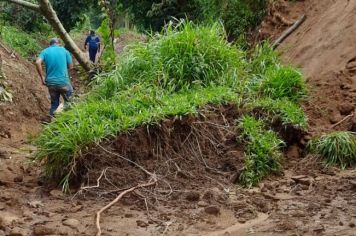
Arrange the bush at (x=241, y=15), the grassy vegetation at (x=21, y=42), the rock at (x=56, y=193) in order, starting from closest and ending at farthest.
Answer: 1. the rock at (x=56, y=193)
2. the bush at (x=241, y=15)
3. the grassy vegetation at (x=21, y=42)

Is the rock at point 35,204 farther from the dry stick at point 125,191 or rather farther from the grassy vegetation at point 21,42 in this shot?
the grassy vegetation at point 21,42

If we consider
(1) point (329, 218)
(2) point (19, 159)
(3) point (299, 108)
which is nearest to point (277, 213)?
(1) point (329, 218)

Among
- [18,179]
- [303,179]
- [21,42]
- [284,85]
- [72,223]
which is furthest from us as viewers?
[21,42]

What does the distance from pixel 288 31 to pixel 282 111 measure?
3.52 meters

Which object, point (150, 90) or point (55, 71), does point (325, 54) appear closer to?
point (150, 90)

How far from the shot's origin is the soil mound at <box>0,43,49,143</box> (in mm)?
8877

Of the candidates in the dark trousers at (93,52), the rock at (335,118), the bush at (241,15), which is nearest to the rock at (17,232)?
the rock at (335,118)

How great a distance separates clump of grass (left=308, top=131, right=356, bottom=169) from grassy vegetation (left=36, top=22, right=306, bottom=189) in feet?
1.62

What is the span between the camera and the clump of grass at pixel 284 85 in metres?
7.49

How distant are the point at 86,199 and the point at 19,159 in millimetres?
1819

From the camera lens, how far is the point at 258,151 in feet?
20.6

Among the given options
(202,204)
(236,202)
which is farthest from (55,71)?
(236,202)

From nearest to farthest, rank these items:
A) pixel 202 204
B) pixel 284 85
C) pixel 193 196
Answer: pixel 202 204
pixel 193 196
pixel 284 85

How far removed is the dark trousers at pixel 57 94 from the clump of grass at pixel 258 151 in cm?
334
